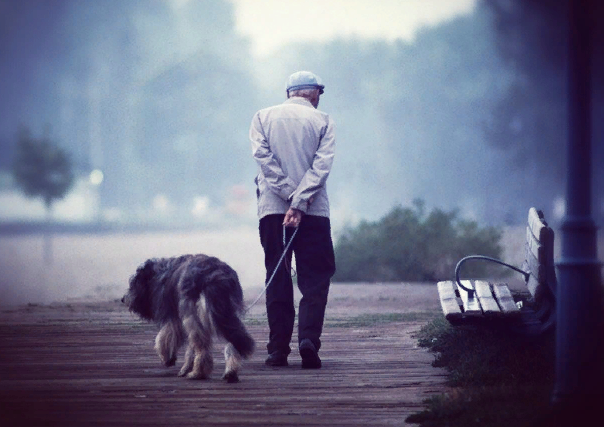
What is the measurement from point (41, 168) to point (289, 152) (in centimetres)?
5176

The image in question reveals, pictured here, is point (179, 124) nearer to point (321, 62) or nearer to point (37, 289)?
point (321, 62)

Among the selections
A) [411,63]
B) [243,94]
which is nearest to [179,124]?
[243,94]

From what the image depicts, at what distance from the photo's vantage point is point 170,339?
8.14 m

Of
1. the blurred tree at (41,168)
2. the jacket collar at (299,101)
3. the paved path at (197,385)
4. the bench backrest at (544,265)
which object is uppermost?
the blurred tree at (41,168)

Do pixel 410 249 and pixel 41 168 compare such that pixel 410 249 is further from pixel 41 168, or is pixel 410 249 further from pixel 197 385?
pixel 41 168

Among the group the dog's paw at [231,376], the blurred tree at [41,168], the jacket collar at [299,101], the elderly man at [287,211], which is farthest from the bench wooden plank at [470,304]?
the blurred tree at [41,168]

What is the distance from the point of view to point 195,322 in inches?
301

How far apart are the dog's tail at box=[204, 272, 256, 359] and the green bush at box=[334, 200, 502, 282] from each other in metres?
11.9

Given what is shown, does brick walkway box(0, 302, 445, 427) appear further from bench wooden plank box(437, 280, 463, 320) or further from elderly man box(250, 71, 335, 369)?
bench wooden plank box(437, 280, 463, 320)

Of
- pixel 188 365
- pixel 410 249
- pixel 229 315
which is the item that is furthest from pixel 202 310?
pixel 410 249

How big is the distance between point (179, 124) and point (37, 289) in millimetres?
75373

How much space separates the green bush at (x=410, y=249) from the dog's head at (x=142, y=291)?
1136 cm

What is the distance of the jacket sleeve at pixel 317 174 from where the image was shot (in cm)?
838

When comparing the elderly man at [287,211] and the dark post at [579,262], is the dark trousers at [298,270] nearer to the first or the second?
the elderly man at [287,211]
